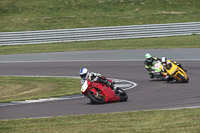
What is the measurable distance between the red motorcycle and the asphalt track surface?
10.7 inches

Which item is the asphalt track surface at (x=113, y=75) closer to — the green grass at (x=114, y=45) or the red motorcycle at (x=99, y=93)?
the red motorcycle at (x=99, y=93)

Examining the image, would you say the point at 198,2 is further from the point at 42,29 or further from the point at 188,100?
the point at 188,100

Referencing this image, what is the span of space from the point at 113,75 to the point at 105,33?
13.2m

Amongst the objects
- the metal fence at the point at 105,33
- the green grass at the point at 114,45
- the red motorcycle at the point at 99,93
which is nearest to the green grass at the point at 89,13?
the metal fence at the point at 105,33

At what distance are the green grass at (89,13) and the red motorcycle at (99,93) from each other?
2411 centimetres

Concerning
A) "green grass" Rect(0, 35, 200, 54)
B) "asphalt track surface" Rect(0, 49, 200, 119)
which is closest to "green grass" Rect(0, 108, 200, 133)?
"asphalt track surface" Rect(0, 49, 200, 119)

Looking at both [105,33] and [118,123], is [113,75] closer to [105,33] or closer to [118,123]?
[118,123]

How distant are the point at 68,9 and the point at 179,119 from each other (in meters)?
33.9

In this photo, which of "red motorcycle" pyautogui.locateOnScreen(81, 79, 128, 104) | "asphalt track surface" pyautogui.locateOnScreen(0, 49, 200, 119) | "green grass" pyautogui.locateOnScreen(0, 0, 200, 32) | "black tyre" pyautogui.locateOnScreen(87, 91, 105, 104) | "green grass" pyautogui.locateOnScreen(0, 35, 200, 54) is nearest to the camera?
"asphalt track surface" pyautogui.locateOnScreen(0, 49, 200, 119)

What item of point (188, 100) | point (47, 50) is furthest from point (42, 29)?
point (188, 100)

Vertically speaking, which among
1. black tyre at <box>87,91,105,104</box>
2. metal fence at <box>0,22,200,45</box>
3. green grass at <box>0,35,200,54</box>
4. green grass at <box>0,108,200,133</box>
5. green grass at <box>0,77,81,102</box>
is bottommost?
green grass at <box>0,108,200,133</box>

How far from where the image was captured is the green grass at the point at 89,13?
129ft

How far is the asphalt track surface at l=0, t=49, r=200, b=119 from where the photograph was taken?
13.3 meters

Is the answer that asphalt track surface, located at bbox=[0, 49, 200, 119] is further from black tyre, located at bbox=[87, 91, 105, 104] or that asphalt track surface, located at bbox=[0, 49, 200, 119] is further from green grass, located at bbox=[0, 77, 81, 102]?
green grass, located at bbox=[0, 77, 81, 102]
